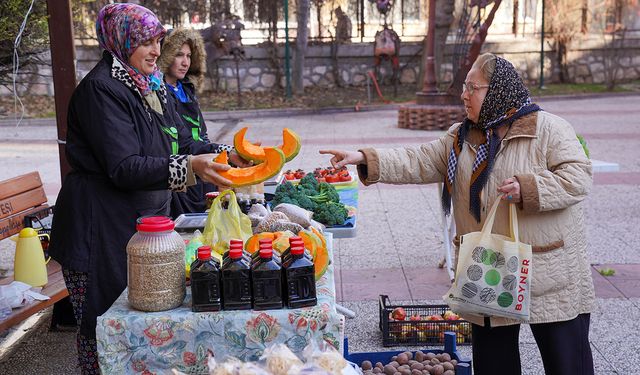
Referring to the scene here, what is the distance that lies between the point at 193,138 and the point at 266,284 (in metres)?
2.16

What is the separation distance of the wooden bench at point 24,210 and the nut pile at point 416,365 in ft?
6.31

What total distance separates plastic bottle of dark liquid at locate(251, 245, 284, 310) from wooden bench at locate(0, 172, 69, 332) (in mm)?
2295

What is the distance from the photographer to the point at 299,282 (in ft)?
7.97

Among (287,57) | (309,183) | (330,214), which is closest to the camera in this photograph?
(330,214)

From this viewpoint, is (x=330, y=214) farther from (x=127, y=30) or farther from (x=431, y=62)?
(x=431, y=62)

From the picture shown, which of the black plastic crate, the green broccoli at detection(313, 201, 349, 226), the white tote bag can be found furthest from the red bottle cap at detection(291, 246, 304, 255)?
the black plastic crate

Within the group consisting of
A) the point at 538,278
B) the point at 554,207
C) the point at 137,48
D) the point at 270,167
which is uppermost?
the point at 137,48

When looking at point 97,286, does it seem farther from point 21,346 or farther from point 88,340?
point 21,346

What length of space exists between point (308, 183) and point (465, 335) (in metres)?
1.30

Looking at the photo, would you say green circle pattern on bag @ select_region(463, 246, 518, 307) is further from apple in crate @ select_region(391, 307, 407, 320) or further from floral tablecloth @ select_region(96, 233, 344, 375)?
apple in crate @ select_region(391, 307, 407, 320)

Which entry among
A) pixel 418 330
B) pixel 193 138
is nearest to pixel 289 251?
pixel 193 138

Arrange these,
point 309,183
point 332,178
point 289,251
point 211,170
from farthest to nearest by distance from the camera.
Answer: point 332,178, point 309,183, point 211,170, point 289,251

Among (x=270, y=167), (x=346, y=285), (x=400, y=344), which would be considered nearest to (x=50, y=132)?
(x=346, y=285)

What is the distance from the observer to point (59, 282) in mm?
4469
